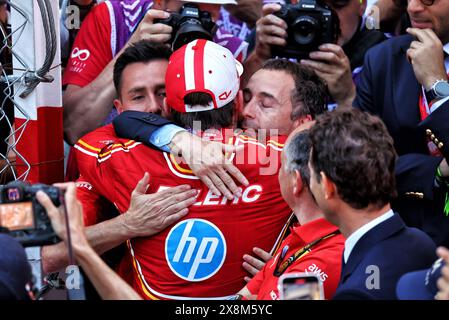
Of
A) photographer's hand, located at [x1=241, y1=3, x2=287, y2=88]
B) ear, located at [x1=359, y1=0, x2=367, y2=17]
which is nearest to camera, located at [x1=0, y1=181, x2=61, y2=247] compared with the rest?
photographer's hand, located at [x1=241, y1=3, x2=287, y2=88]

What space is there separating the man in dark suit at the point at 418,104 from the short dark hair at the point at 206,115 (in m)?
0.66

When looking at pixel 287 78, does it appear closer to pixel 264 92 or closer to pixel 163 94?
pixel 264 92

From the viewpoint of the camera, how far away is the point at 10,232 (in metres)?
2.13

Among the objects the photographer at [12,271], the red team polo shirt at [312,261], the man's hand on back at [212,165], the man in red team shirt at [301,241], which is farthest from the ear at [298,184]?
the photographer at [12,271]

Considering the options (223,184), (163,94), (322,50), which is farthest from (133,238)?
(322,50)

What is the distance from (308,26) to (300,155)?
1087 mm

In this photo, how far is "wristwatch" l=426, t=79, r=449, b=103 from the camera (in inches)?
120

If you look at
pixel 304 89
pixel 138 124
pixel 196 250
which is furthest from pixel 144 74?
pixel 196 250

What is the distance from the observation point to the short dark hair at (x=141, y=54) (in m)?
3.54

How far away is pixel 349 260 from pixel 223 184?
2.37ft

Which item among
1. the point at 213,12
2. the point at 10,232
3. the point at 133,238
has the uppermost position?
the point at 213,12

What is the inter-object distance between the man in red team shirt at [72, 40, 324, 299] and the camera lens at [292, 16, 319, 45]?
2.01ft

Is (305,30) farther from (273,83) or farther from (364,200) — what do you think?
(364,200)

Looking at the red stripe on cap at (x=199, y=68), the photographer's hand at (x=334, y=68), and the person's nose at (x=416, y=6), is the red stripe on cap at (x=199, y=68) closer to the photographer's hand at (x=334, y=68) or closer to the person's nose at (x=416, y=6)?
the photographer's hand at (x=334, y=68)
